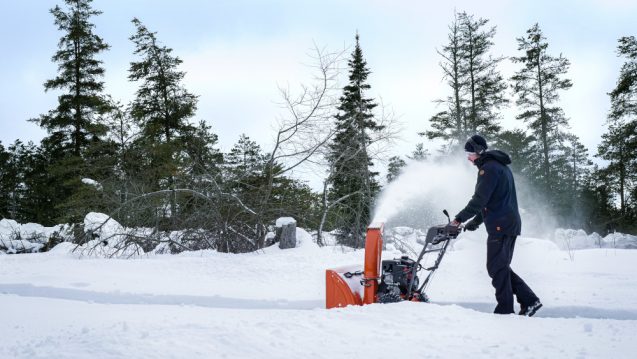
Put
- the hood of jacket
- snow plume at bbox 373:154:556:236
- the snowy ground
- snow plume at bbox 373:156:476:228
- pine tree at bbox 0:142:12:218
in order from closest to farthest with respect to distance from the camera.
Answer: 1. the snowy ground
2. the hood of jacket
3. snow plume at bbox 373:156:476:228
4. snow plume at bbox 373:154:556:236
5. pine tree at bbox 0:142:12:218

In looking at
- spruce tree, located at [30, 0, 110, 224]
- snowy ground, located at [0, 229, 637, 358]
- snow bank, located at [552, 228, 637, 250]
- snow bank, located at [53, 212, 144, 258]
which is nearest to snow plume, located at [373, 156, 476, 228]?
snowy ground, located at [0, 229, 637, 358]

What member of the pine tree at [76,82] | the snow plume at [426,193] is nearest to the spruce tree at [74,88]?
the pine tree at [76,82]

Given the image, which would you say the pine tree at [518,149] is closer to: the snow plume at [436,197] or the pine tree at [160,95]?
the snow plume at [436,197]

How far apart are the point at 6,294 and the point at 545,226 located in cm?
2516

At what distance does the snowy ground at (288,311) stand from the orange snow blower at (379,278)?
1.60ft

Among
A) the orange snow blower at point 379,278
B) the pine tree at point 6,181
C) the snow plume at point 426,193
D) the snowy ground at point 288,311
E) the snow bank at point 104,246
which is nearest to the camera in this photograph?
the snowy ground at point 288,311

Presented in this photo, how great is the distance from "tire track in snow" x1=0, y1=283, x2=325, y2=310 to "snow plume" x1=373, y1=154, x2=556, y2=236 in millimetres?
1677

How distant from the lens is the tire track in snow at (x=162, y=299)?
5.80m

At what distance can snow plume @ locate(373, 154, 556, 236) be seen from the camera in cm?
616

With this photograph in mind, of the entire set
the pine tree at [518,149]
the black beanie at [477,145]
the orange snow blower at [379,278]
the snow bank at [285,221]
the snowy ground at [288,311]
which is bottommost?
the snowy ground at [288,311]

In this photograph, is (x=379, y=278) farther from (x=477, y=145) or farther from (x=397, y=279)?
(x=477, y=145)

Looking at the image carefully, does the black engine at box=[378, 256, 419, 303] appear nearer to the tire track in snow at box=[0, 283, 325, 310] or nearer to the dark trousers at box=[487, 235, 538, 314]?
the dark trousers at box=[487, 235, 538, 314]

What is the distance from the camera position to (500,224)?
14.9ft

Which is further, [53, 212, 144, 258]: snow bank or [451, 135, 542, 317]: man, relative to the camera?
[53, 212, 144, 258]: snow bank
